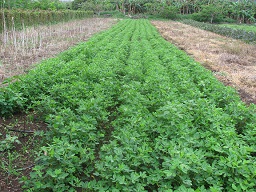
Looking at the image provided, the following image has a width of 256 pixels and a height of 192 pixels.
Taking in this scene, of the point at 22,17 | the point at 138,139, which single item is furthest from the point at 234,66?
the point at 22,17

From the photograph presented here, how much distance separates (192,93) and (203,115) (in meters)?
1.06

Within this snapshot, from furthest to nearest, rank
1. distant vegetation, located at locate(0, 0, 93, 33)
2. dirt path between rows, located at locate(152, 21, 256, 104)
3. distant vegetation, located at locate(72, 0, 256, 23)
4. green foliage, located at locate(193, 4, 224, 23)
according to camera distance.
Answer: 1. distant vegetation, located at locate(72, 0, 256, 23)
2. green foliage, located at locate(193, 4, 224, 23)
3. distant vegetation, located at locate(0, 0, 93, 33)
4. dirt path between rows, located at locate(152, 21, 256, 104)

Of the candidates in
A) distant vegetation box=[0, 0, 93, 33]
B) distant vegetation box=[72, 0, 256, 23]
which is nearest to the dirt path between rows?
distant vegetation box=[0, 0, 93, 33]

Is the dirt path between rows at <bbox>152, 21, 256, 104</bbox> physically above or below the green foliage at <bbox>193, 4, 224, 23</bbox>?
below

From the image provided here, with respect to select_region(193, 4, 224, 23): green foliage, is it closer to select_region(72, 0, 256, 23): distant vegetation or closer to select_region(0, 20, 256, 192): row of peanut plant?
select_region(72, 0, 256, 23): distant vegetation

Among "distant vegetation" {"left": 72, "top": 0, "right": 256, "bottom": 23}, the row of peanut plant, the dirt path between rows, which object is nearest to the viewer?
→ the row of peanut plant

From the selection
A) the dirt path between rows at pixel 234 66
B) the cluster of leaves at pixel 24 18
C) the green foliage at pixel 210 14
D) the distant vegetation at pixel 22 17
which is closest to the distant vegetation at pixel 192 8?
the green foliage at pixel 210 14

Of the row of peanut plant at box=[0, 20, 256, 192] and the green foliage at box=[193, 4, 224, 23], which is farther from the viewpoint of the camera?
the green foliage at box=[193, 4, 224, 23]

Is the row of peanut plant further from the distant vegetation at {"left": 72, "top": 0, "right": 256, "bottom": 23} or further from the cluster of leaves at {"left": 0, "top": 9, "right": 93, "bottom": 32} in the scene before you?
the distant vegetation at {"left": 72, "top": 0, "right": 256, "bottom": 23}

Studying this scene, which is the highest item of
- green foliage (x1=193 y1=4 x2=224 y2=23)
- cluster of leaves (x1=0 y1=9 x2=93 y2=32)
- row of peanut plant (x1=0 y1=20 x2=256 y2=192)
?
green foliage (x1=193 y1=4 x2=224 y2=23)

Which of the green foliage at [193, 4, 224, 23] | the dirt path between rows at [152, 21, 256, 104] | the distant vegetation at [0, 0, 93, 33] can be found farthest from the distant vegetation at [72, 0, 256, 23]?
the dirt path between rows at [152, 21, 256, 104]

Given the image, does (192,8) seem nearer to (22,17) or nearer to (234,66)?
(22,17)

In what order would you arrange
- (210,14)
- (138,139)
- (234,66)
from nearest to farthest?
(138,139)
(234,66)
(210,14)

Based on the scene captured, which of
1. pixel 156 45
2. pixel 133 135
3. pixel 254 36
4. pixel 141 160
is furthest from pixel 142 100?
pixel 254 36
